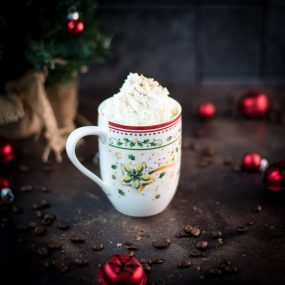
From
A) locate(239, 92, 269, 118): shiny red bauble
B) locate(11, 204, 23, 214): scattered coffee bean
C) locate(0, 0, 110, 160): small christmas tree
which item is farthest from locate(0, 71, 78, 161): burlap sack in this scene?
locate(239, 92, 269, 118): shiny red bauble

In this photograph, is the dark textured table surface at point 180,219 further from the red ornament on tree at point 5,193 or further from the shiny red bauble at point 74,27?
the shiny red bauble at point 74,27

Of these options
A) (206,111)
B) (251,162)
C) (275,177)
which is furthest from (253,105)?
(275,177)

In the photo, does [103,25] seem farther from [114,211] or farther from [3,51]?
[114,211]

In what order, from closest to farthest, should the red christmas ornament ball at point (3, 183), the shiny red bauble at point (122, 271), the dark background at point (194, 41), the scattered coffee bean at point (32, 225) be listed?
the shiny red bauble at point (122, 271) < the scattered coffee bean at point (32, 225) < the red christmas ornament ball at point (3, 183) < the dark background at point (194, 41)

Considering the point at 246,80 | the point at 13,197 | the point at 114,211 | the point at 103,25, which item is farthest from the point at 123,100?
→ the point at 246,80

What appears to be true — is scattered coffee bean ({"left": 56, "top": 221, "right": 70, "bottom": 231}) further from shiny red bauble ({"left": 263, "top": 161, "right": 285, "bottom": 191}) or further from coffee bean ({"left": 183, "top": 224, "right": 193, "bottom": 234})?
shiny red bauble ({"left": 263, "top": 161, "right": 285, "bottom": 191})

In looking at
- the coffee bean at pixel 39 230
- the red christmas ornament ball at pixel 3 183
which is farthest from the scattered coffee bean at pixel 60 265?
the red christmas ornament ball at pixel 3 183
